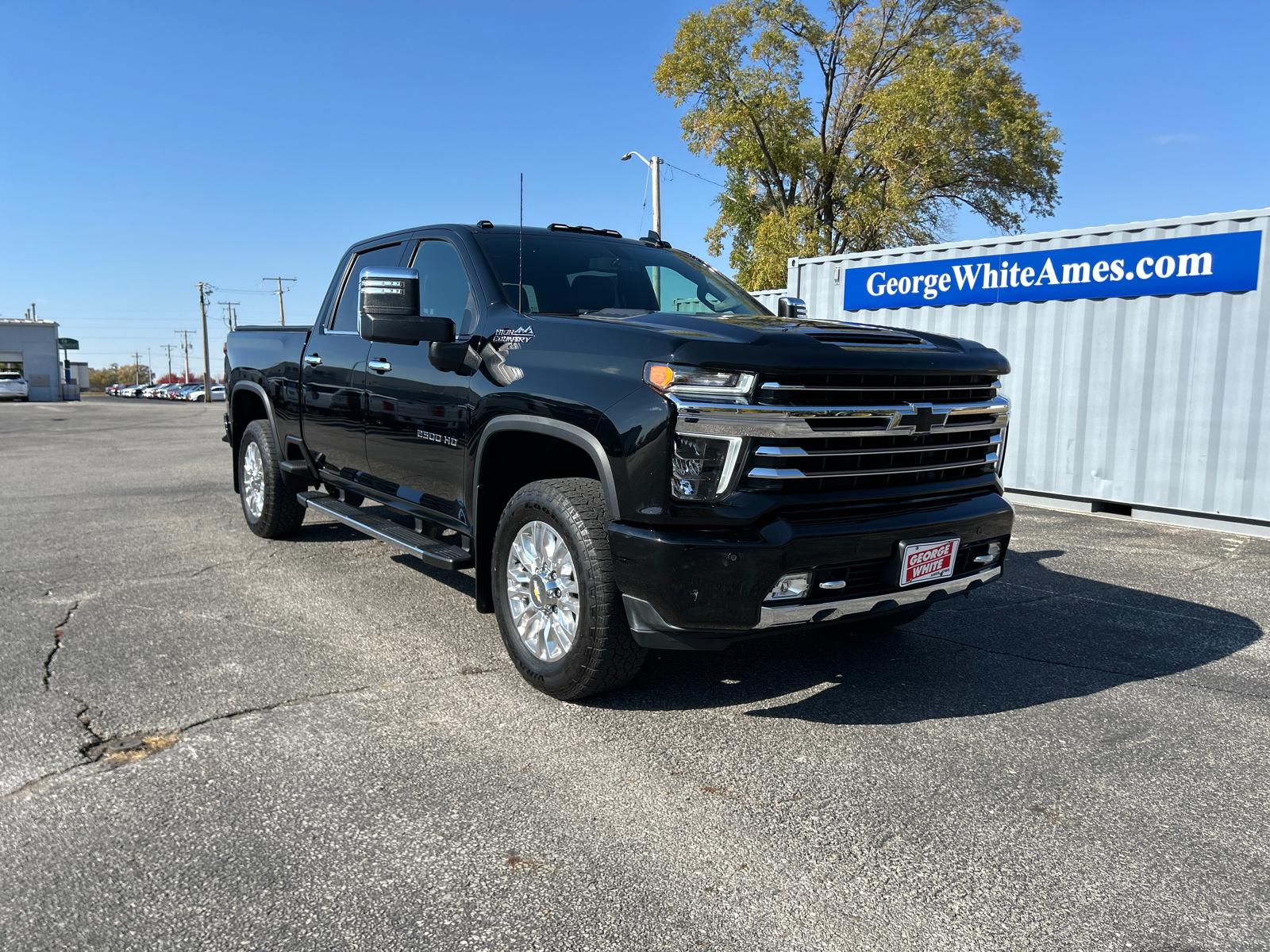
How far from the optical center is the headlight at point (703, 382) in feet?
10.4

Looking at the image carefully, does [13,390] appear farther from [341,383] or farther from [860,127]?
[341,383]

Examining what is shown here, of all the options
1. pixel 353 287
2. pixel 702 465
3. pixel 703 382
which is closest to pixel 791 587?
pixel 702 465

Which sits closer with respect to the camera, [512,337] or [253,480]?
[512,337]

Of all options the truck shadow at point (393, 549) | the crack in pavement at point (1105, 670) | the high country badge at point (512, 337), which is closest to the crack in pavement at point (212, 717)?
the truck shadow at point (393, 549)

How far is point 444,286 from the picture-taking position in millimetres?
4746

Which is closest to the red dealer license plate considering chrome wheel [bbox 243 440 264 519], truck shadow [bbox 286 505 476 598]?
truck shadow [bbox 286 505 476 598]

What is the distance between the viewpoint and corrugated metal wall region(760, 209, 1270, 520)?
819 centimetres

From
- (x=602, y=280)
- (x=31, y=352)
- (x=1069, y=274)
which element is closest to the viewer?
(x=602, y=280)

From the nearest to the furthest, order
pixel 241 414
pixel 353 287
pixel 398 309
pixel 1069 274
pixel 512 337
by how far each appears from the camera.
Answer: pixel 512 337, pixel 398 309, pixel 353 287, pixel 241 414, pixel 1069 274

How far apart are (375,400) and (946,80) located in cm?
2533

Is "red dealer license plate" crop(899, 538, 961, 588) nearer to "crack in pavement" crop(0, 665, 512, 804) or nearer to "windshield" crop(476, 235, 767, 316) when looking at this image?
"windshield" crop(476, 235, 767, 316)

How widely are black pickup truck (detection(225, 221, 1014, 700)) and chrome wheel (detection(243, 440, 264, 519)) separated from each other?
6.88ft

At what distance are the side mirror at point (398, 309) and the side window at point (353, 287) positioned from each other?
1.34 metres

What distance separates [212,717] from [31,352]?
236 feet
